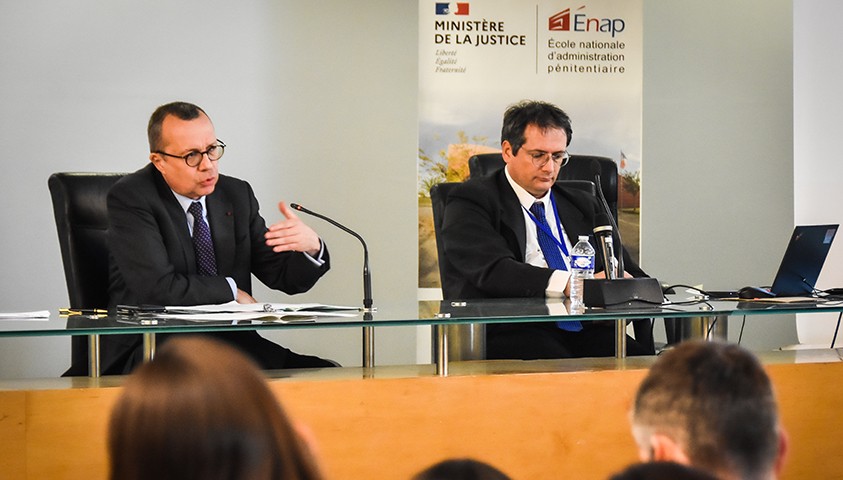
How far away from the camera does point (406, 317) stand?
7.86 feet

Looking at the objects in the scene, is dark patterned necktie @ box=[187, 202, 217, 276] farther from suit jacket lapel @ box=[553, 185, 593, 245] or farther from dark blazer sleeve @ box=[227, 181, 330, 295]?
suit jacket lapel @ box=[553, 185, 593, 245]

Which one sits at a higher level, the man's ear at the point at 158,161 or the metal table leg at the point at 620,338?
the man's ear at the point at 158,161

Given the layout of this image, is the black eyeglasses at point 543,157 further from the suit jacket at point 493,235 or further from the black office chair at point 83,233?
the black office chair at point 83,233

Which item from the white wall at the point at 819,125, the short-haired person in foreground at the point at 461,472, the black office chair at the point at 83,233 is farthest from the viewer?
the white wall at the point at 819,125

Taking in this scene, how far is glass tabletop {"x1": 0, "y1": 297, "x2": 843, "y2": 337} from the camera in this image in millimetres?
2189

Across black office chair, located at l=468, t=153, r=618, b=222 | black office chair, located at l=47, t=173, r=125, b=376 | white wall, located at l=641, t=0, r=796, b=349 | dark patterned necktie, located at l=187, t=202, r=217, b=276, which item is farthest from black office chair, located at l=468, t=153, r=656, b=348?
white wall, located at l=641, t=0, r=796, b=349

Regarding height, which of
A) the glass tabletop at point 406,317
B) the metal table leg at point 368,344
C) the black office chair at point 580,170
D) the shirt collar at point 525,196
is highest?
the black office chair at point 580,170

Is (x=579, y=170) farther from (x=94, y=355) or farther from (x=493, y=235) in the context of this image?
(x=94, y=355)

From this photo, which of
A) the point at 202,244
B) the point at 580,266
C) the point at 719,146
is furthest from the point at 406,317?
the point at 719,146

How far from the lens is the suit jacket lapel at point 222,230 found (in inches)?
140

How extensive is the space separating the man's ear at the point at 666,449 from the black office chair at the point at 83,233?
8.57 ft

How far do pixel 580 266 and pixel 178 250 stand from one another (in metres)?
1.37

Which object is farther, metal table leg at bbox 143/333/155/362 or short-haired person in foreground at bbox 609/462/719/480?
metal table leg at bbox 143/333/155/362

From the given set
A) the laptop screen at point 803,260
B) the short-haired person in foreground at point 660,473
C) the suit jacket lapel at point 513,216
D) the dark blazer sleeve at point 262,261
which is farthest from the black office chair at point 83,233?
the short-haired person in foreground at point 660,473
